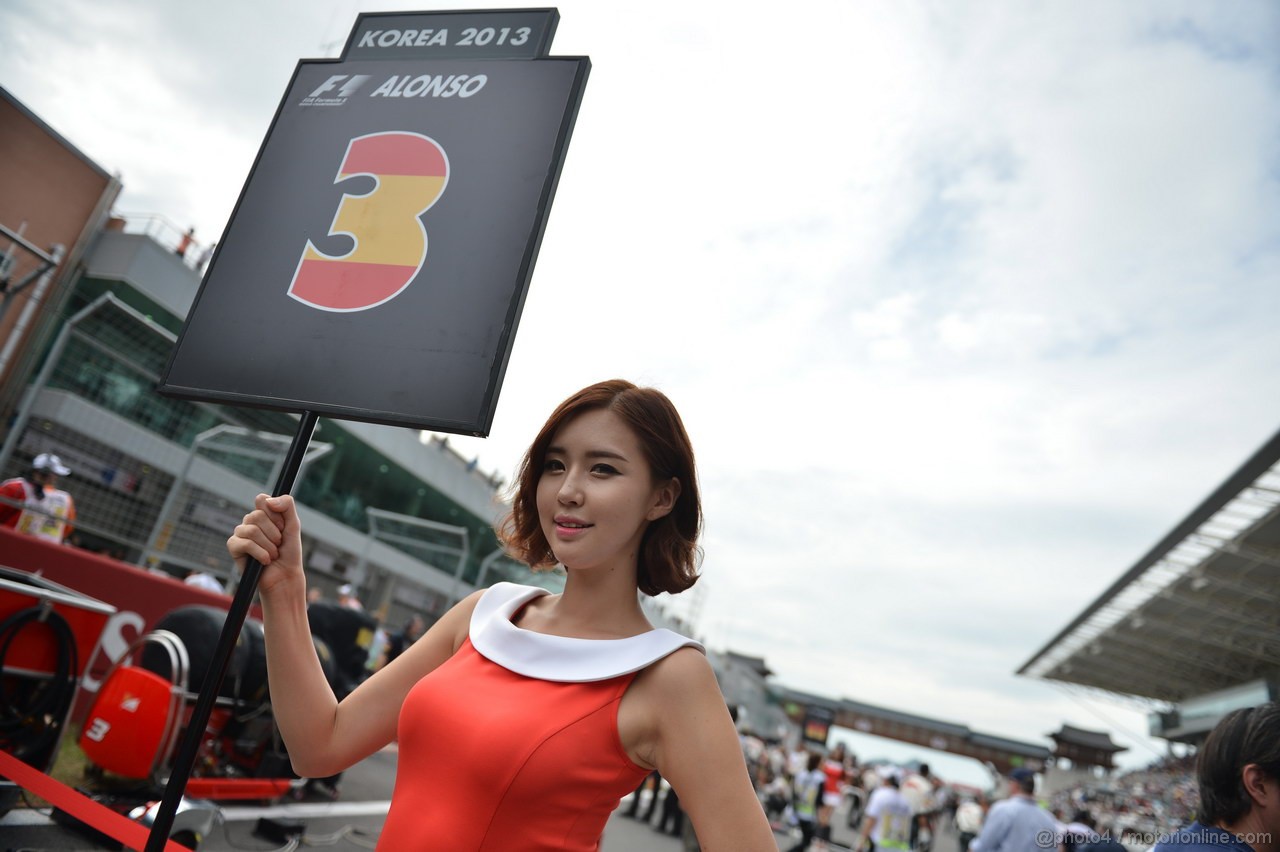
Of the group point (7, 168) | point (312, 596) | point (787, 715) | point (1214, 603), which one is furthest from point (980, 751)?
point (7, 168)

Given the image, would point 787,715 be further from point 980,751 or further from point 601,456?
point 601,456

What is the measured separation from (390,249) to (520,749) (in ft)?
3.36

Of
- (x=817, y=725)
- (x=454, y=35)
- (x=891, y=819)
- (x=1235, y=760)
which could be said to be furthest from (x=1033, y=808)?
(x=817, y=725)

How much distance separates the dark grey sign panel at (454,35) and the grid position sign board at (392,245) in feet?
0.03

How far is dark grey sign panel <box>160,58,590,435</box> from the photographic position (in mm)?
1504

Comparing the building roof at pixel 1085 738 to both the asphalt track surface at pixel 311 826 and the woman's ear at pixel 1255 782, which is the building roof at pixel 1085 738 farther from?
the woman's ear at pixel 1255 782

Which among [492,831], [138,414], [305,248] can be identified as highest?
[138,414]

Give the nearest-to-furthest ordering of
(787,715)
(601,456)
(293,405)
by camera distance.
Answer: (601,456), (293,405), (787,715)

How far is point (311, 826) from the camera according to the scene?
5328 millimetres

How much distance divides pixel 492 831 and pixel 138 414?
8744mm

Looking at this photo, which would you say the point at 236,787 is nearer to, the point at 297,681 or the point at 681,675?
the point at 297,681

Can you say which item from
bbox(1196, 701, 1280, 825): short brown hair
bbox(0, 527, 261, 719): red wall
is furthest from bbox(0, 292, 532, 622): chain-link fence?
bbox(1196, 701, 1280, 825): short brown hair

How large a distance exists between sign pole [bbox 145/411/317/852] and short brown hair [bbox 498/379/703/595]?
1.50 ft

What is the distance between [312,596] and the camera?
1029 cm
